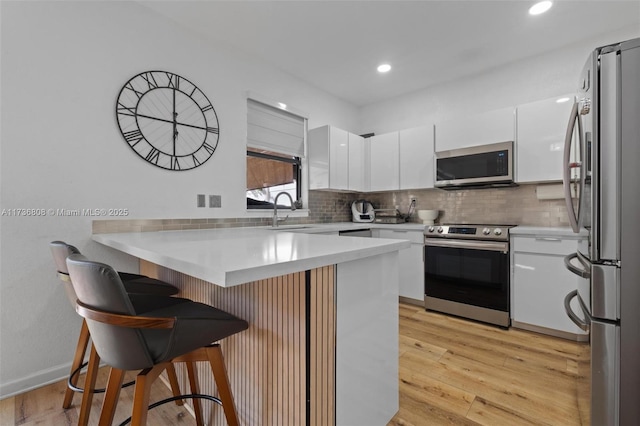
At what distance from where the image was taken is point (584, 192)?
1.32 metres

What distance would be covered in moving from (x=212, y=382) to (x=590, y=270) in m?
1.77

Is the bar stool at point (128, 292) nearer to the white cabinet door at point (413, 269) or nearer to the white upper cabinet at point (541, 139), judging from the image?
the white cabinet door at point (413, 269)

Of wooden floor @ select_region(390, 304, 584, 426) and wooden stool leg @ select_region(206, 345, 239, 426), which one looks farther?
wooden floor @ select_region(390, 304, 584, 426)

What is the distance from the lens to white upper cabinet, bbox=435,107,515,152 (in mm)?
2898

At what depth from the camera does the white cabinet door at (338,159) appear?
3512 millimetres

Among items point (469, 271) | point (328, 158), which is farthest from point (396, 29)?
point (469, 271)

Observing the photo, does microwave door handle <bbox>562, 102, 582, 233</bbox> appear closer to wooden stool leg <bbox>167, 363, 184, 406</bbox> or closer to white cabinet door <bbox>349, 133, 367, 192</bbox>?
wooden stool leg <bbox>167, 363, 184, 406</bbox>

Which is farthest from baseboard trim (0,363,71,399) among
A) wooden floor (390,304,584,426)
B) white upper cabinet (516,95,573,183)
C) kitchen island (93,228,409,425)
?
white upper cabinet (516,95,573,183)

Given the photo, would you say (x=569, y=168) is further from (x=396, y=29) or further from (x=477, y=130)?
(x=396, y=29)

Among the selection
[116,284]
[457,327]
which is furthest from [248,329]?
[457,327]

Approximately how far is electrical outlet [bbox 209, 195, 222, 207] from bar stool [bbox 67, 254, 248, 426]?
1735mm

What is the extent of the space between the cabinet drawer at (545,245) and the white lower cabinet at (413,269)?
34.7 inches

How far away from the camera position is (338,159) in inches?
142

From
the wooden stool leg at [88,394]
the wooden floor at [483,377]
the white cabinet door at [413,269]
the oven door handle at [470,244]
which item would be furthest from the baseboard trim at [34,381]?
the oven door handle at [470,244]
